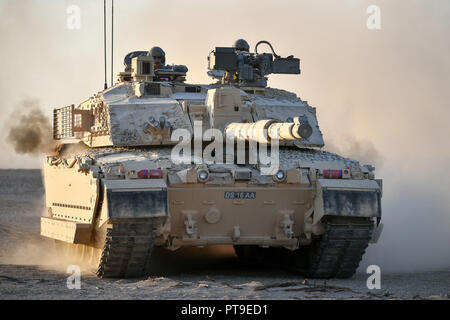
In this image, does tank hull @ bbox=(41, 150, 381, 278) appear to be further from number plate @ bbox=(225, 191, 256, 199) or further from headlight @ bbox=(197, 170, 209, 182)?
headlight @ bbox=(197, 170, 209, 182)

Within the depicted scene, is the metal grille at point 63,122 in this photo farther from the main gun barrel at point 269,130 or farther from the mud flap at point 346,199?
the mud flap at point 346,199

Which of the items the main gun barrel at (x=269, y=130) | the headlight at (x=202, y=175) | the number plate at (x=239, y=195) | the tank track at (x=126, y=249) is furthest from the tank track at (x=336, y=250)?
the tank track at (x=126, y=249)

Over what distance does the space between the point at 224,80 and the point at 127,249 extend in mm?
5988

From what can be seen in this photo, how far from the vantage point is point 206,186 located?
16312 millimetres

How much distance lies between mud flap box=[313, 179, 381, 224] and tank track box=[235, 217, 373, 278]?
0.25 m

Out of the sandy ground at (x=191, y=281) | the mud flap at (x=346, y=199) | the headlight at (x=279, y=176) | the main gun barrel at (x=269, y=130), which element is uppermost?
the main gun barrel at (x=269, y=130)

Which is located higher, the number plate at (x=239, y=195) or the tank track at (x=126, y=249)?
the number plate at (x=239, y=195)

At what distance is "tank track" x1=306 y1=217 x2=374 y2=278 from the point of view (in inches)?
656

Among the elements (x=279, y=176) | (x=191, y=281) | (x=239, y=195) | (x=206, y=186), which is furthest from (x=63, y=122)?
(x=279, y=176)

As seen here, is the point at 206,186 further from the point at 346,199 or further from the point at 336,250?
the point at 336,250

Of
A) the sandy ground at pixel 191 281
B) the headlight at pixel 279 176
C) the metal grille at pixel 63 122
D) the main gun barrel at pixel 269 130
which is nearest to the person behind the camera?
the sandy ground at pixel 191 281

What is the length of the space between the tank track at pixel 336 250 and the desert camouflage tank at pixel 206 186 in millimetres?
17

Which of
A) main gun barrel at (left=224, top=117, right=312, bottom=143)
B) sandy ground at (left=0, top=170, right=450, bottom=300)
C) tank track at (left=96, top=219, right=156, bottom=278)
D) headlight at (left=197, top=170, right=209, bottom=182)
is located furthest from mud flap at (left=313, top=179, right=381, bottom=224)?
tank track at (left=96, top=219, right=156, bottom=278)

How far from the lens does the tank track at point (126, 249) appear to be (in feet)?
51.8
